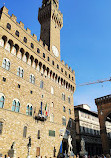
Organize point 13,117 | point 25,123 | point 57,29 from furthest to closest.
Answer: point 57,29
point 25,123
point 13,117

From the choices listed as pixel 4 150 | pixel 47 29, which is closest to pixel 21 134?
pixel 4 150

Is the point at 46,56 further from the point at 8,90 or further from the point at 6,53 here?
the point at 8,90

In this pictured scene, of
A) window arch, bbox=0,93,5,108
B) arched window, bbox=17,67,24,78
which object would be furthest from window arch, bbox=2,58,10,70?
window arch, bbox=0,93,5,108

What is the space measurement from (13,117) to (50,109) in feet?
27.8

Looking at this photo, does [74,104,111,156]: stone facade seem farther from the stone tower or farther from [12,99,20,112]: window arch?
[12,99,20,112]: window arch

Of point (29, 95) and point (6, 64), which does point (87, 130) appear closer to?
point (29, 95)

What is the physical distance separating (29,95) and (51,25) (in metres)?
18.4

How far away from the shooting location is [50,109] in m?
26.4

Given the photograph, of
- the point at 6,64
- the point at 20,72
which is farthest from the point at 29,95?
the point at 6,64

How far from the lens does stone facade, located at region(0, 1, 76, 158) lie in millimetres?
18922

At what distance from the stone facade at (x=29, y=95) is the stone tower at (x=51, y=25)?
169 cm

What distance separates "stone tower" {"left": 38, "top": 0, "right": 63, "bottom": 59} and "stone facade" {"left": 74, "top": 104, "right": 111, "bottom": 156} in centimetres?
1653

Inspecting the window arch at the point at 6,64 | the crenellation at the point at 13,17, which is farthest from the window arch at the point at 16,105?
the crenellation at the point at 13,17

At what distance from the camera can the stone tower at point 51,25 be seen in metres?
32.4
